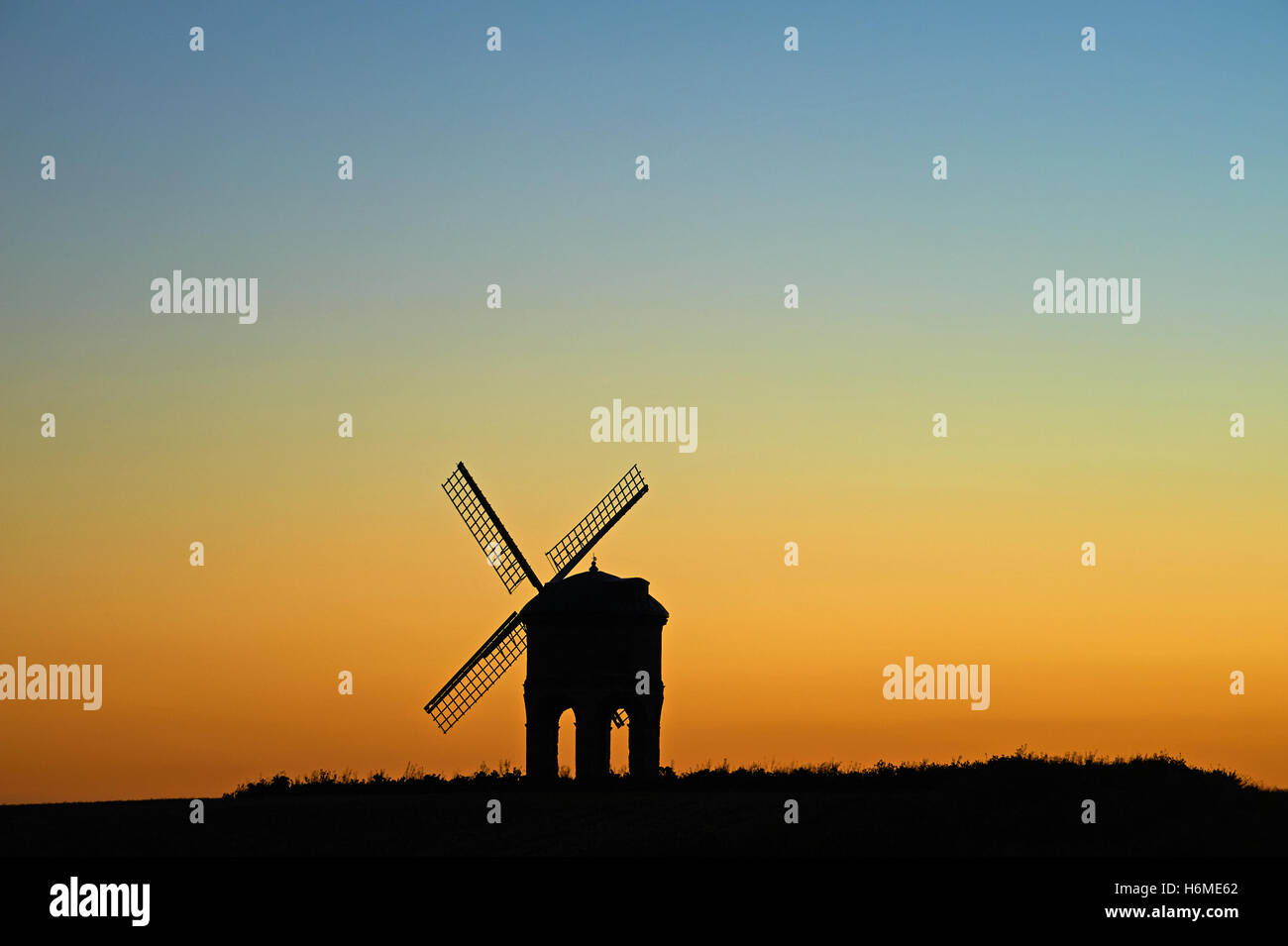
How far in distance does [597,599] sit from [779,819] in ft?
42.6

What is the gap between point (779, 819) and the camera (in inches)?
1620

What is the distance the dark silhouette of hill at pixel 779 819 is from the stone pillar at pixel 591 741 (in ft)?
8.84

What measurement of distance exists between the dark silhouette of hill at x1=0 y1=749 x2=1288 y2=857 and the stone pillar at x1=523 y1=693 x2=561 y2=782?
9.95 ft

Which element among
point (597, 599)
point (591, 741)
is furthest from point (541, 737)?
point (597, 599)

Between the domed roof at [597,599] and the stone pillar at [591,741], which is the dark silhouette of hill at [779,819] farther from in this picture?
the domed roof at [597,599]

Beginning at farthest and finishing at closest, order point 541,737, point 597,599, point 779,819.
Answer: point 541,737 → point 597,599 → point 779,819

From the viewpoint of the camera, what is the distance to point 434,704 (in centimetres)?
5847

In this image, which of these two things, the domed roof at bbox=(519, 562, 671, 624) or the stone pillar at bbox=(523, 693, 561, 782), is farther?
the stone pillar at bbox=(523, 693, 561, 782)

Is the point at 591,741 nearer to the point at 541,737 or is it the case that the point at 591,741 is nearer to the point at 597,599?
the point at 541,737

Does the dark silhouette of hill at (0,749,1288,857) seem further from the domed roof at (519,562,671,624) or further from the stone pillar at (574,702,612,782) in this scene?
the domed roof at (519,562,671,624)

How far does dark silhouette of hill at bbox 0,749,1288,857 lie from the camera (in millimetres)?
37500

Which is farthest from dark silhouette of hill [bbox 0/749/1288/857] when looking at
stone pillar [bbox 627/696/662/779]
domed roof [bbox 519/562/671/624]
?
domed roof [bbox 519/562/671/624]
